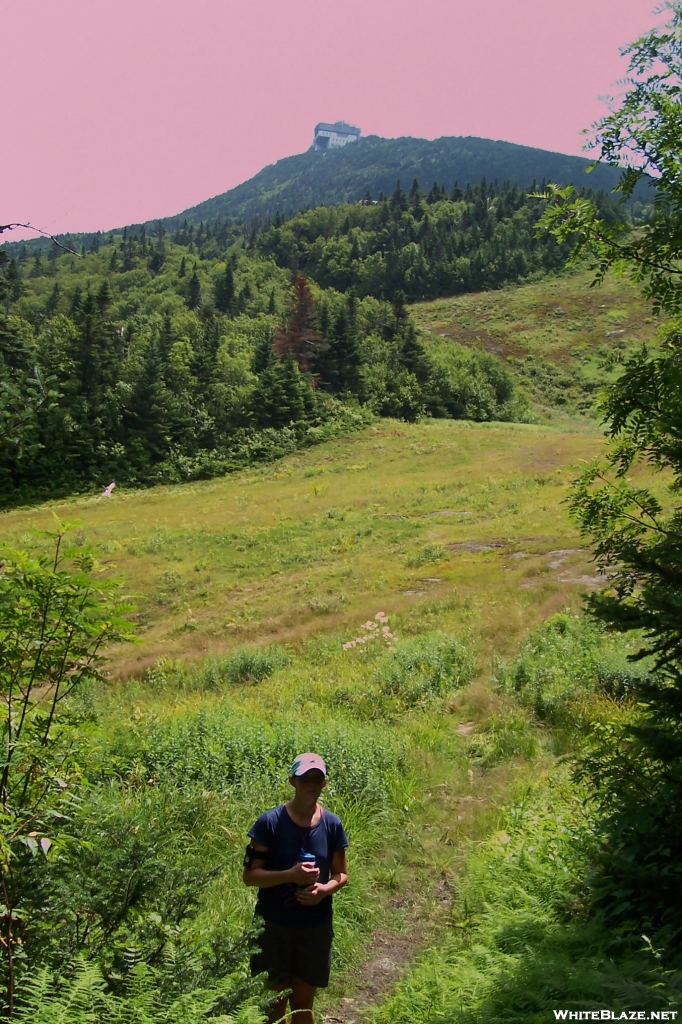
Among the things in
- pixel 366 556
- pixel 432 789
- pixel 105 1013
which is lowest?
pixel 366 556

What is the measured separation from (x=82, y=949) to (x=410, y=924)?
3003 millimetres

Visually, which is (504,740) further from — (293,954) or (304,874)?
(304,874)

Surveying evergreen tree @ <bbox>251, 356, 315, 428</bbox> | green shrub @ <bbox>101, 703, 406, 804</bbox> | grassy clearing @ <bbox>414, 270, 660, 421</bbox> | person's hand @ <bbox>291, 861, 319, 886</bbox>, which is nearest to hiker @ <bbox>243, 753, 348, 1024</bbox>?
person's hand @ <bbox>291, 861, 319, 886</bbox>

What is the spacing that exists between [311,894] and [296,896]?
0.11 m

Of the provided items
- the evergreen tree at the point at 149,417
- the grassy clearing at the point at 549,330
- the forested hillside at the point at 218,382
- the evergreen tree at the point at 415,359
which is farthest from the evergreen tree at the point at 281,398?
the grassy clearing at the point at 549,330

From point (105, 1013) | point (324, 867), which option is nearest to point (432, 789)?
point (324, 867)

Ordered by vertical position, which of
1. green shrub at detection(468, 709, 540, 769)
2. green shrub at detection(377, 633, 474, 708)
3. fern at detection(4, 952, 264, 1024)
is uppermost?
fern at detection(4, 952, 264, 1024)

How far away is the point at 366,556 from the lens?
79.9 ft

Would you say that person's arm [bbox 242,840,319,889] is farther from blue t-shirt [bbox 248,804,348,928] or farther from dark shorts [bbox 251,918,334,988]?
dark shorts [bbox 251,918,334,988]

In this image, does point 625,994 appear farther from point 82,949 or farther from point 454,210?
point 454,210

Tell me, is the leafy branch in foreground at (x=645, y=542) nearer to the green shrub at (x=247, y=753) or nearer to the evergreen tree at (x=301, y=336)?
the green shrub at (x=247, y=753)

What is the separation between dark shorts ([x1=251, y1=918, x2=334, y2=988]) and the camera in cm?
384

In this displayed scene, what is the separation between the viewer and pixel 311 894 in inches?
146

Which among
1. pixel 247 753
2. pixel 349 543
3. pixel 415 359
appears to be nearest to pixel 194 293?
pixel 415 359
